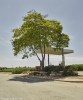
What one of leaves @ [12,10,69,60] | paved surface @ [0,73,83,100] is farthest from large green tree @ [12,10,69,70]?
paved surface @ [0,73,83,100]

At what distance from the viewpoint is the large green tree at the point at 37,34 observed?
89.2ft

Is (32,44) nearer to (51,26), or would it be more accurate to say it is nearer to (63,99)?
(51,26)

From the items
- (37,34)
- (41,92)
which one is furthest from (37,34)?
(41,92)

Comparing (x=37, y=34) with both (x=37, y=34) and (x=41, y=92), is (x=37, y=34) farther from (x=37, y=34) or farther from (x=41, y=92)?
(x=41, y=92)

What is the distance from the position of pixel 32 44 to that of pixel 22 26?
3721mm

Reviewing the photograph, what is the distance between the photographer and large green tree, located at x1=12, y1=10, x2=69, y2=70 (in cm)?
2719

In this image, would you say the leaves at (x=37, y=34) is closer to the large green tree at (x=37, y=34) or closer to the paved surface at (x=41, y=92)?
the large green tree at (x=37, y=34)

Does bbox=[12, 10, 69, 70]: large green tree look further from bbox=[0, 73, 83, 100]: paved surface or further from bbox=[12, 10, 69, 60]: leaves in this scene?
bbox=[0, 73, 83, 100]: paved surface

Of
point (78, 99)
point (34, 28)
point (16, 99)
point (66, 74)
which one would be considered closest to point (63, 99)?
point (78, 99)

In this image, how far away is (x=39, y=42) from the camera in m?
29.1

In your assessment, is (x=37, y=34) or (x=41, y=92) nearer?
(x=41, y=92)

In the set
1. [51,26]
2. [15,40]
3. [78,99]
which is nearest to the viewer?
→ [78,99]

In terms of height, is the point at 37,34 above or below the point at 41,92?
above

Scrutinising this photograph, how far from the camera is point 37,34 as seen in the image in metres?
27.2
